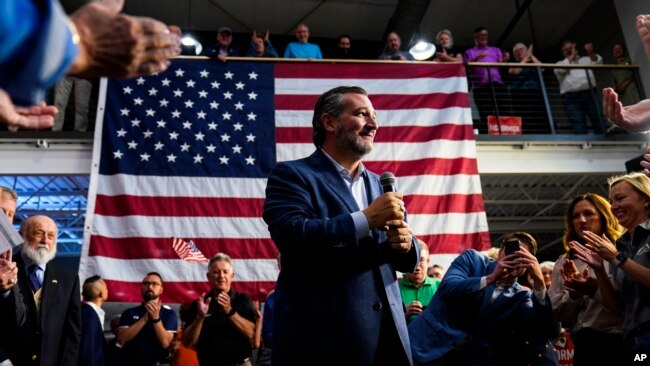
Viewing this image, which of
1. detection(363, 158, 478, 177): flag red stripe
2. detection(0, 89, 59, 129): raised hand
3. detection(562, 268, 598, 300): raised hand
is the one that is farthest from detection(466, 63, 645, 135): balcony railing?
detection(0, 89, 59, 129): raised hand

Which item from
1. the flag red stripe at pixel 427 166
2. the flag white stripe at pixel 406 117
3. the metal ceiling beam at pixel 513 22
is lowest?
the flag red stripe at pixel 427 166

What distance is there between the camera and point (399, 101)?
665cm

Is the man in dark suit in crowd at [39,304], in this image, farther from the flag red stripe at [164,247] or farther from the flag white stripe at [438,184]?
the flag white stripe at [438,184]

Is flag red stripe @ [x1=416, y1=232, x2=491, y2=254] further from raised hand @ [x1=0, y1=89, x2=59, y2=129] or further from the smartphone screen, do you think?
raised hand @ [x1=0, y1=89, x2=59, y2=129]

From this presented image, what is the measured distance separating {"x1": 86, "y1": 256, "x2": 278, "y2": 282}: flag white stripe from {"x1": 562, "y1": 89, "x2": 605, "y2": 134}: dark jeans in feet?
16.4

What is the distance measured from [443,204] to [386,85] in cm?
169

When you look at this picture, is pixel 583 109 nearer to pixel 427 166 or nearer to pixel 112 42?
pixel 427 166

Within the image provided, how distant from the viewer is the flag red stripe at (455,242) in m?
5.89

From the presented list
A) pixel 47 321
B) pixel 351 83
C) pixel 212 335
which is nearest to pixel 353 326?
pixel 47 321

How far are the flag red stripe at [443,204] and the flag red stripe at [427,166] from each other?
0.30m

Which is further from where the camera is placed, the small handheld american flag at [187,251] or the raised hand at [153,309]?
the small handheld american flag at [187,251]

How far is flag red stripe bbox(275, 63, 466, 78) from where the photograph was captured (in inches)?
268

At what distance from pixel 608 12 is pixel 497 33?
223 centimetres

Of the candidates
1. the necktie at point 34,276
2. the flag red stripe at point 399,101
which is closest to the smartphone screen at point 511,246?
the necktie at point 34,276
